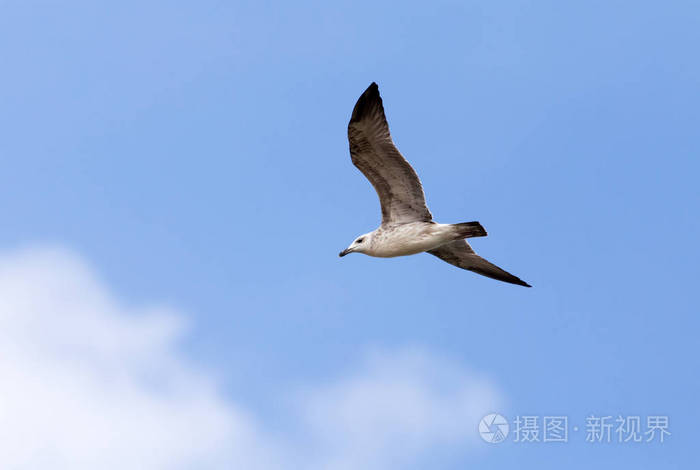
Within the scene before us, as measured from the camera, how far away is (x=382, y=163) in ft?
61.1

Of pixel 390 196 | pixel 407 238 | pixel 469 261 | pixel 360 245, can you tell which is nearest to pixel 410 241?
pixel 407 238

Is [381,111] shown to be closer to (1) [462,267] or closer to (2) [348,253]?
(2) [348,253]

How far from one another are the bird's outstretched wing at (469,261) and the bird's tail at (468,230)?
2.23 metres

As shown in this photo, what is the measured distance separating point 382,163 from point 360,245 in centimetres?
184

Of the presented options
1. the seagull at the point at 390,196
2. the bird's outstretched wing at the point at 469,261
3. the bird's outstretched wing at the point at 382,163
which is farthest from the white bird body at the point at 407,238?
the bird's outstretched wing at the point at 469,261

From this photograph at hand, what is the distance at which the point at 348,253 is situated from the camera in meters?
19.9

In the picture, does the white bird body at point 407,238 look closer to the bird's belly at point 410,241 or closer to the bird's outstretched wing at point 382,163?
the bird's belly at point 410,241

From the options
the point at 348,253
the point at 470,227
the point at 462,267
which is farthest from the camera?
the point at 462,267

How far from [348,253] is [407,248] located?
1266mm

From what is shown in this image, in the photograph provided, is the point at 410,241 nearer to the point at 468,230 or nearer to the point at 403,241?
the point at 403,241

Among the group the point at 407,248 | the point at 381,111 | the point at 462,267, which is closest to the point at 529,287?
the point at 462,267

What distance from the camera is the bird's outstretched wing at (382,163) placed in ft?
60.5

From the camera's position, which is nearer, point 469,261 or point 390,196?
point 390,196

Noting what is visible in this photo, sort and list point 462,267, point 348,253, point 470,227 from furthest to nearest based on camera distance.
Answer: point 462,267, point 348,253, point 470,227
